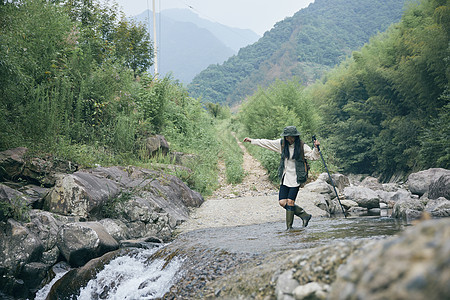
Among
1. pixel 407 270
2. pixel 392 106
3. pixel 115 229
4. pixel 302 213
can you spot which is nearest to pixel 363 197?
pixel 302 213

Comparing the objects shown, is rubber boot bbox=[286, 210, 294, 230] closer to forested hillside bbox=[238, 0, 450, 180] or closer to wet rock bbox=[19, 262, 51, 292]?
wet rock bbox=[19, 262, 51, 292]

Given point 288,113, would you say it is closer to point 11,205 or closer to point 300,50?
point 11,205

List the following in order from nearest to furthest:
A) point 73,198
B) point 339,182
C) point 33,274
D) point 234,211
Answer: point 33,274, point 73,198, point 234,211, point 339,182

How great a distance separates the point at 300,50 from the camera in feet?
314

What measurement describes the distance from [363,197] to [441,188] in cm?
221

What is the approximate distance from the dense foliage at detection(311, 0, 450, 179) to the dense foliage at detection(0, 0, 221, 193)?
12.6 metres

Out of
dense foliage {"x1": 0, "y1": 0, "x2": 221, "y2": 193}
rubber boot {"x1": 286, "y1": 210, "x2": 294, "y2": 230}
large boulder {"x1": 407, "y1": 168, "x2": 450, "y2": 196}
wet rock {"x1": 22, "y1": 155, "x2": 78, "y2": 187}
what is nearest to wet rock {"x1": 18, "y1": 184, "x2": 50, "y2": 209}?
wet rock {"x1": 22, "y1": 155, "x2": 78, "y2": 187}

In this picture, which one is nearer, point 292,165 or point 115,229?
point 115,229

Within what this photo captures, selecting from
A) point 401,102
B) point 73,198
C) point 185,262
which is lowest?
point 185,262

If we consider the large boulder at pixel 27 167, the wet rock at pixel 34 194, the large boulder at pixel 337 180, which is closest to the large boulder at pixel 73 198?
the wet rock at pixel 34 194

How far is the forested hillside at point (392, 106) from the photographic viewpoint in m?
18.3

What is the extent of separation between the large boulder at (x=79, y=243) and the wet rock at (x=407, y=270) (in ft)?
13.8

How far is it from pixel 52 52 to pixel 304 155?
23.2ft

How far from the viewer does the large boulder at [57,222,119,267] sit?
15.9 ft
